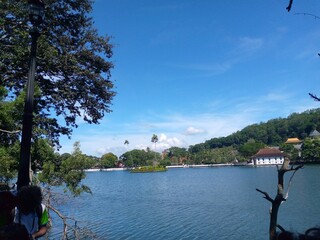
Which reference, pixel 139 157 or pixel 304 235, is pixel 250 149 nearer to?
pixel 139 157

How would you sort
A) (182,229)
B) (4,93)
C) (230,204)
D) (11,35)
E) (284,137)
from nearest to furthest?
(4,93) < (11,35) < (182,229) < (230,204) < (284,137)

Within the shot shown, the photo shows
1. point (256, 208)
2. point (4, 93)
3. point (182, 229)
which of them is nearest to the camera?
point (4, 93)

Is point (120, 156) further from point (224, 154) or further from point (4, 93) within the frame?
point (4, 93)

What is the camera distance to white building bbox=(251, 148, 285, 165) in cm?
13800

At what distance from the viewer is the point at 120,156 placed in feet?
610

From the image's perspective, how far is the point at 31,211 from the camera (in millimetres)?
3615

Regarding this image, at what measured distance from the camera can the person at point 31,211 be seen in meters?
3.45

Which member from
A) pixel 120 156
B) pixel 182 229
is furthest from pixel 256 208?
pixel 120 156

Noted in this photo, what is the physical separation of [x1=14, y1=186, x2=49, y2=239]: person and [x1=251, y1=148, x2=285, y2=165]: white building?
469 ft

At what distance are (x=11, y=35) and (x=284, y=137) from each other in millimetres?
192236

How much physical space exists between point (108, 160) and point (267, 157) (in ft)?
279

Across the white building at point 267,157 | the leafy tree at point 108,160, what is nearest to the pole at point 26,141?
the white building at point 267,157

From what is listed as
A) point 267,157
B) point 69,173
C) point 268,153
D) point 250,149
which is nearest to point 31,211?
point 69,173

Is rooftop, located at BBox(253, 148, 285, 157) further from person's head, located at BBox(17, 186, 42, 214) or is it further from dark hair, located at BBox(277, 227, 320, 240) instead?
dark hair, located at BBox(277, 227, 320, 240)
